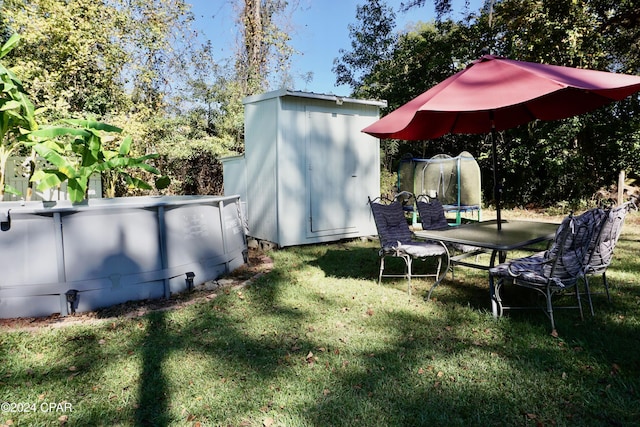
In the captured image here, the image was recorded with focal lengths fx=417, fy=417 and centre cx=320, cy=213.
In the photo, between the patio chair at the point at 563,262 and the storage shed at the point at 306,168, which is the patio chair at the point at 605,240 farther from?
the storage shed at the point at 306,168

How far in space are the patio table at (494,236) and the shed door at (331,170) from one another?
331 cm

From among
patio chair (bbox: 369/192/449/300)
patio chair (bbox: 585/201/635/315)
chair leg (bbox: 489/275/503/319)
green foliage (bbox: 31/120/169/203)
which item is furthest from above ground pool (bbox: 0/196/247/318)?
patio chair (bbox: 585/201/635/315)

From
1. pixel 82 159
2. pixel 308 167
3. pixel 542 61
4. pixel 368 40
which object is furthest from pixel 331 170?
pixel 368 40

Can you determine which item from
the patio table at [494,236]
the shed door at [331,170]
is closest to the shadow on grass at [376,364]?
the patio table at [494,236]

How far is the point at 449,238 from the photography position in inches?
164

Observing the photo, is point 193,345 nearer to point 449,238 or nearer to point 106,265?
point 106,265

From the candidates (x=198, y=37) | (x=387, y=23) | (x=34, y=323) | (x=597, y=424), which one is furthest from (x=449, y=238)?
(x=387, y=23)

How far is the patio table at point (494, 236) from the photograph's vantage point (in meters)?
3.82

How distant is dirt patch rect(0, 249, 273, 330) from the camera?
4004mm

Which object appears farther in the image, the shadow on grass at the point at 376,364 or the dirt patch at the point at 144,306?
the dirt patch at the point at 144,306

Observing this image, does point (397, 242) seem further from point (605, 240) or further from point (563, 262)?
point (605, 240)

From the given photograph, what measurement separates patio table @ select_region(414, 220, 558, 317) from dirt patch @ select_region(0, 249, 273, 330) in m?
2.48

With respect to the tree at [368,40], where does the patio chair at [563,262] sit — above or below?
below

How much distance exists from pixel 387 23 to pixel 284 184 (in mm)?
14419
